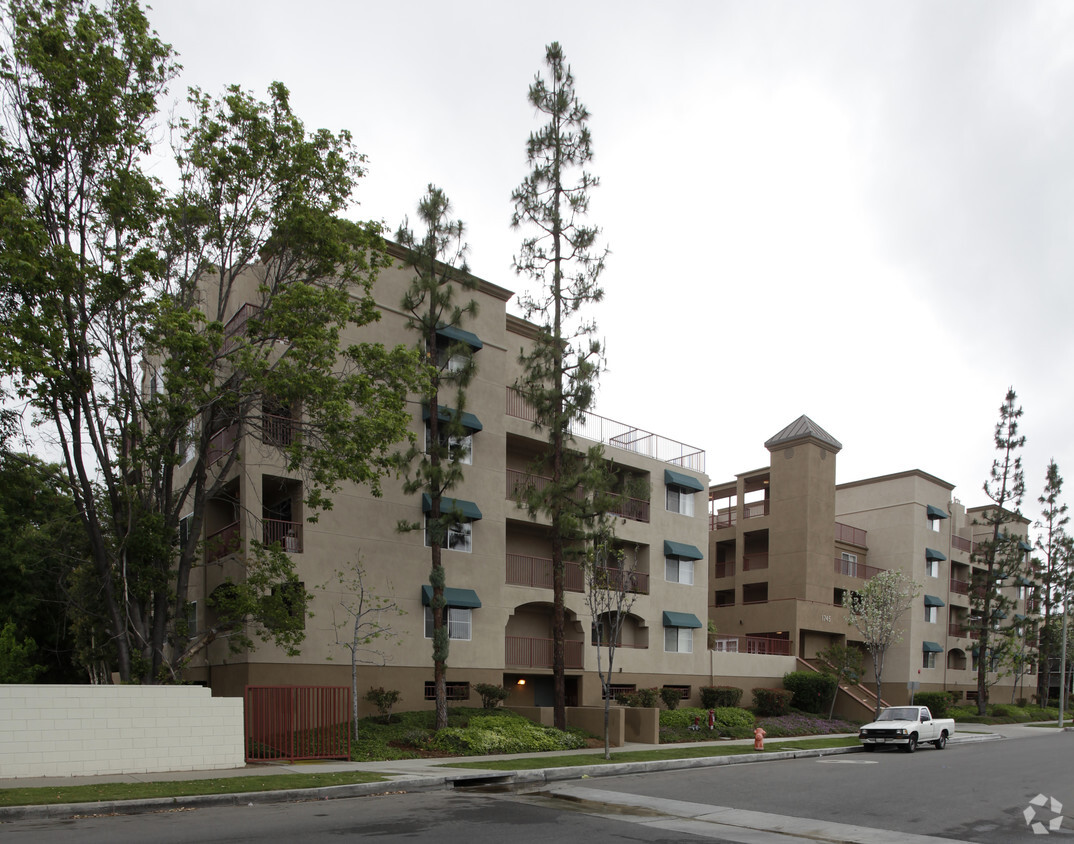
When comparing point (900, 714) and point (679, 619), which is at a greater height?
point (679, 619)

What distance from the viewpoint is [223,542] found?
2562 centimetres

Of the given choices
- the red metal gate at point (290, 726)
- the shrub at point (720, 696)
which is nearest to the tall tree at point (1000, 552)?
the shrub at point (720, 696)

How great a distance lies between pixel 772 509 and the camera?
50250 millimetres

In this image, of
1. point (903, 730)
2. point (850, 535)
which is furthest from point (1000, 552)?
point (903, 730)

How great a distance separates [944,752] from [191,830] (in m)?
26.1

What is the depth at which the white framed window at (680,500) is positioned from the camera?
39750 mm

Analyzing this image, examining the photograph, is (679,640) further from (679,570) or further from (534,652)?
(534,652)

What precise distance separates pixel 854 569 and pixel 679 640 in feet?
66.0

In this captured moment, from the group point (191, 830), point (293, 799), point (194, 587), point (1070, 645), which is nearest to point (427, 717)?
point (194, 587)

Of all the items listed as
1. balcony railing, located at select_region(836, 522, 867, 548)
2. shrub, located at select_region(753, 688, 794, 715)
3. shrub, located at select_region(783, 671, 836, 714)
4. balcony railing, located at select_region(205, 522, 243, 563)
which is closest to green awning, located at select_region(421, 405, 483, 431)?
balcony railing, located at select_region(205, 522, 243, 563)

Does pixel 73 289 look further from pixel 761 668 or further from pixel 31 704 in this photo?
pixel 761 668

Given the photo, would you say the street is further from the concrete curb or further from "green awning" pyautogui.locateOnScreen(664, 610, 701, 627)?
"green awning" pyautogui.locateOnScreen(664, 610, 701, 627)

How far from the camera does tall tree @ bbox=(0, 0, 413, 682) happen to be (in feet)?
60.6

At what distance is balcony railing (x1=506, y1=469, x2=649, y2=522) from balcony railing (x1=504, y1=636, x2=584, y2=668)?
5.17 metres
